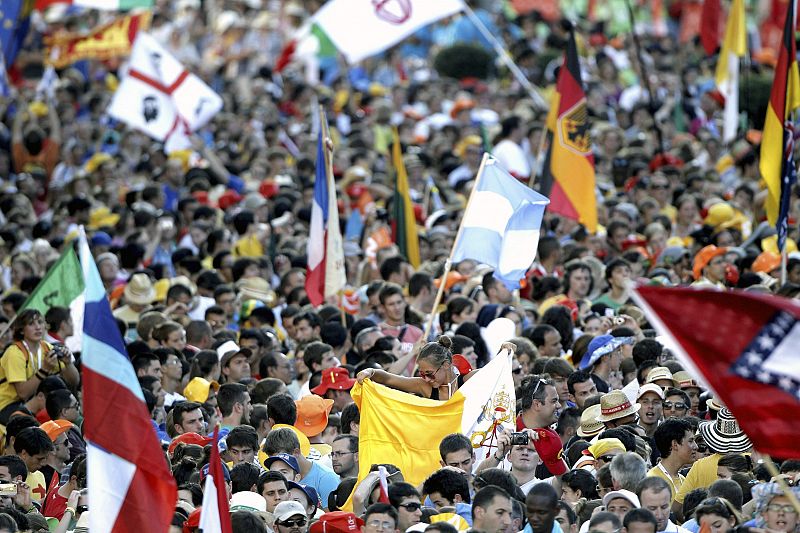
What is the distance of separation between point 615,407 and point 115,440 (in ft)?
11.9

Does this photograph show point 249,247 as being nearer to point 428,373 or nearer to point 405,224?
point 405,224

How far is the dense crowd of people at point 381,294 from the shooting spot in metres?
9.12

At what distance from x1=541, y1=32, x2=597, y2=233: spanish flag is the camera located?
5585mm

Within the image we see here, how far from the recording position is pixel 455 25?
1163 inches

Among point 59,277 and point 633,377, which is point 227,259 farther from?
point 633,377

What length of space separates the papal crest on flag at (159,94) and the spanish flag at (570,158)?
5584mm

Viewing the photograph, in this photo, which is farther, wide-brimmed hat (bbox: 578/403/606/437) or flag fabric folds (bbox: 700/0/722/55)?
flag fabric folds (bbox: 700/0/722/55)

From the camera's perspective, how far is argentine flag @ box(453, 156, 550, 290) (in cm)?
1176

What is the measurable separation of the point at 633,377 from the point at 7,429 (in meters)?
4.19

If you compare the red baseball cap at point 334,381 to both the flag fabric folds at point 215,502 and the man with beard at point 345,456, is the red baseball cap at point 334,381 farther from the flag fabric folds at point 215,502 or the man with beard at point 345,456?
the flag fabric folds at point 215,502

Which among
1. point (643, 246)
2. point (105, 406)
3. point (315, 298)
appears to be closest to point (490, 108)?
point (643, 246)

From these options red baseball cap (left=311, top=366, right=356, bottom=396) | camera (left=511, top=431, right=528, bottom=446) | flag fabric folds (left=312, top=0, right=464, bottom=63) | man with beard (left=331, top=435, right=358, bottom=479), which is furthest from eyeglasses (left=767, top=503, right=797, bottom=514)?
flag fabric folds (left=312, top=0, right=464, bottom=63)

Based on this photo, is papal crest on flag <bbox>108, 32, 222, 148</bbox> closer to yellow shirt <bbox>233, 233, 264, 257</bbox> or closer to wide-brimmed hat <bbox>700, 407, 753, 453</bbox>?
yellow shirt <bbox>233, 233, 264, 257</bbox>

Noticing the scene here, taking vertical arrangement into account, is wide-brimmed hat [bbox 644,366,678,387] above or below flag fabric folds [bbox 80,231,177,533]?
below
